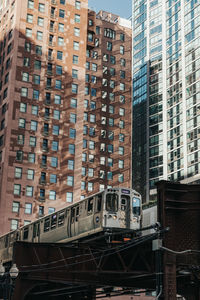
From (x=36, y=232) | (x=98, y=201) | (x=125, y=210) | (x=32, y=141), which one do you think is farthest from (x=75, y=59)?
(x=125, y=210)

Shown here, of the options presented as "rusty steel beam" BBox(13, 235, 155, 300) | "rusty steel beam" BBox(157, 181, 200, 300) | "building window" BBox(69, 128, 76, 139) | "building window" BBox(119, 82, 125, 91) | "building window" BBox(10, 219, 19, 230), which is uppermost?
"building window" BBox(119, 82, 125, 91)

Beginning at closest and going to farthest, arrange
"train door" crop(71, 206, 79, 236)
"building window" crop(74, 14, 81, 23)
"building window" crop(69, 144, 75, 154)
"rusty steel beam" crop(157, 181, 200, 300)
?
"rusty steel beam" crop(157, 181, 200, 300) < "train door" crop(71, 206, 79, 236) < "building window" crop(69, 144, 75, 154) < "building window" crop(74, 14, 81, 23)

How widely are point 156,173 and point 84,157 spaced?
110 ft

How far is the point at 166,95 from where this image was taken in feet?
408

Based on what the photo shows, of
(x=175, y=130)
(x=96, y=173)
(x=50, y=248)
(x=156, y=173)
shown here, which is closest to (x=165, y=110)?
(x=175, y=130)

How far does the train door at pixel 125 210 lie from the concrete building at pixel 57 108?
152 ft

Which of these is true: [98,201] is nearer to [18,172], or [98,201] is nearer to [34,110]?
[18,172]

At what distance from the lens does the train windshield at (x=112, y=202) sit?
110 ft

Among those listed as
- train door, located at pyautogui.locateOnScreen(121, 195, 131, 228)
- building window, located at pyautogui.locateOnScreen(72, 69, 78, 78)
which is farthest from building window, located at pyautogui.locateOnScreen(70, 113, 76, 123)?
train door, located at pyautogui.locateOnScreen(121, 195, 131, 228)

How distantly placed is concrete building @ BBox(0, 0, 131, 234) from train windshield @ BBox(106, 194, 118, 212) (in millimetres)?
46659

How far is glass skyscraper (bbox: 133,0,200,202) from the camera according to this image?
113 m

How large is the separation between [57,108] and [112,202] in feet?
185

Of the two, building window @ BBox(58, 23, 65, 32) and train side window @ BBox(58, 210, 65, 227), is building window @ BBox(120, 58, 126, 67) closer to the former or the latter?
building window @ BBox(58, 23, 65, 32)

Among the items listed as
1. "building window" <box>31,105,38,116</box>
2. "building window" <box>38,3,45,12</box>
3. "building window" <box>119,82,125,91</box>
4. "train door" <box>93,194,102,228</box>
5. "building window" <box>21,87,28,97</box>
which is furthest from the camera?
"building window" <box>119,82,125,91</box>
